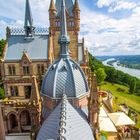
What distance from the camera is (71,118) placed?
19.3 m

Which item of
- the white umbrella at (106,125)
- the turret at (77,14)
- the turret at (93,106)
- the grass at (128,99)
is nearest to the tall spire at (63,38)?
the turret at (93,106)

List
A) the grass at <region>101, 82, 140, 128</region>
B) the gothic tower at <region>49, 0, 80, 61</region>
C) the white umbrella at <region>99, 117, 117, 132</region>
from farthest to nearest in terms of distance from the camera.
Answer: the grass at <region>101, 82, 140, 128</region>
the gothic tower at <region>49, 0, 80, 61</region>
the white umbrella at <region>99, 117, 117, 132</region>

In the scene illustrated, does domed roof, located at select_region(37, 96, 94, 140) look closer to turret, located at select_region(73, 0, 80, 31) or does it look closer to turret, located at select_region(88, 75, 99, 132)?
turret, located at select_region(88, 75, 99, 132)

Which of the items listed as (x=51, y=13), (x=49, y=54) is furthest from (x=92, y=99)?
(x=51, y=13)

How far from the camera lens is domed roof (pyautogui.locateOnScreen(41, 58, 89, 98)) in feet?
75.0

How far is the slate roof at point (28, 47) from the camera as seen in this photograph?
38562mm

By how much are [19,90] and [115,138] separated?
68.7 feet

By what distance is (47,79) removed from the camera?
2464cm

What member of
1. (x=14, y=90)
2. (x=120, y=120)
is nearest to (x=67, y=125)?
(x=120, y=120)

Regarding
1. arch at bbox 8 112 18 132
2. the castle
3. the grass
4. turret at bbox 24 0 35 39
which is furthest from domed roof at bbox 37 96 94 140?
the grass

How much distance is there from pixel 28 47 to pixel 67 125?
84.0 ft

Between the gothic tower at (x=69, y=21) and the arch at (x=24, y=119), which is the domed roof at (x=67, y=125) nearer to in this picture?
the arch at (x=24, y=119)

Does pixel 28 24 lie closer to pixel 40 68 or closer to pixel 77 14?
pixel 40 68

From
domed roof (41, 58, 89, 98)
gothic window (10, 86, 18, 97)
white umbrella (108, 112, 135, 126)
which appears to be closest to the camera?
domed roof (41, 58, 89, 98)
